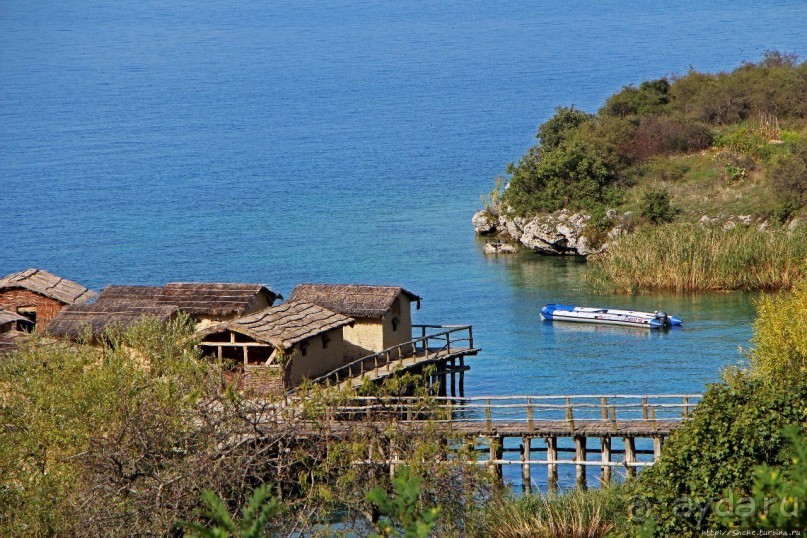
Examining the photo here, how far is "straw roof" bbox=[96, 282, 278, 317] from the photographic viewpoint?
5384 centimetres

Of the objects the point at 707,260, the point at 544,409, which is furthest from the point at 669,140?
the point at 544,409

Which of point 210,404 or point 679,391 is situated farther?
point 679,391

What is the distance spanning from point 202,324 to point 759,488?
38.7 metres

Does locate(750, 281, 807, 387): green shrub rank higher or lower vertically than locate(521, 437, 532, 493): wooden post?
higher

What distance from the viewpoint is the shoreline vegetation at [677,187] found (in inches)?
2945

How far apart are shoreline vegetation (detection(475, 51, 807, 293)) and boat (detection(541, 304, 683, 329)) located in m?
4.84

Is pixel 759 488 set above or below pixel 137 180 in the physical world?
below

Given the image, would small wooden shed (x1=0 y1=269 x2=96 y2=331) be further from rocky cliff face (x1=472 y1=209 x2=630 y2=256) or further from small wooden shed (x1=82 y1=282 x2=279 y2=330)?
rocky cliff face (x1=472 y1=209 x2=630 y2=256)

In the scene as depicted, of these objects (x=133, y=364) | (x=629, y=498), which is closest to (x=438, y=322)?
(x=133, y=364)

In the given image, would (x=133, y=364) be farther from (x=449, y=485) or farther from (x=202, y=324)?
(x=202, y=324)

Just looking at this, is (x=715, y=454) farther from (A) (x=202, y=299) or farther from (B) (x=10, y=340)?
(B) (x=10, y=340)

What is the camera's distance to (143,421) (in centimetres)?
3256

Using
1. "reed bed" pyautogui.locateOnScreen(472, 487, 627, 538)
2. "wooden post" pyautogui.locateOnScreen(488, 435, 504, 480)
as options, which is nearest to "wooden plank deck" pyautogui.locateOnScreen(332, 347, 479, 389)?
"wooden post" pyautogui.locateOnScreen(488, 435, 504, 480)

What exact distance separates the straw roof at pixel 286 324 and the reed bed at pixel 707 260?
88.0 feet
